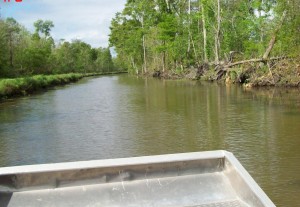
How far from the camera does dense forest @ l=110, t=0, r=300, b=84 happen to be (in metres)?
24.1

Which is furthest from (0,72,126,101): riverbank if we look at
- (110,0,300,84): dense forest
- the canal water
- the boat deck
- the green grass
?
the boat deck

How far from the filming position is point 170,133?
11.3m

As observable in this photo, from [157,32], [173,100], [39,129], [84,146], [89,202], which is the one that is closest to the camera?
[89,202]

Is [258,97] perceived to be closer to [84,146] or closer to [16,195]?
[84,146]

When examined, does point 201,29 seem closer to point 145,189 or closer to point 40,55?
point 40,55

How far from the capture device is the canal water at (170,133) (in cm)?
801

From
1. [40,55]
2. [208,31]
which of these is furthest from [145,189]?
[40,55]

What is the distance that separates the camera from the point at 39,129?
41.8 feet

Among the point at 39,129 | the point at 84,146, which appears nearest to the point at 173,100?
the point at 39,129

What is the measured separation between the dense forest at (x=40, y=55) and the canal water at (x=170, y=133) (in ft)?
87.3

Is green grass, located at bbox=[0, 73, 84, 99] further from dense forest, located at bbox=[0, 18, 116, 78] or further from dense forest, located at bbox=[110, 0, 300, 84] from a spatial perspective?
dense forest, located at bbox=[110, 0, 300, 84]

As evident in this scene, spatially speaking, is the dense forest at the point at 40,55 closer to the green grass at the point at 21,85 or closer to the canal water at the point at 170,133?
the green grass at the point at 21,85

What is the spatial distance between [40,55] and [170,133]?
43.8 m

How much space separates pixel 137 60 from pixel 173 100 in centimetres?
5042
